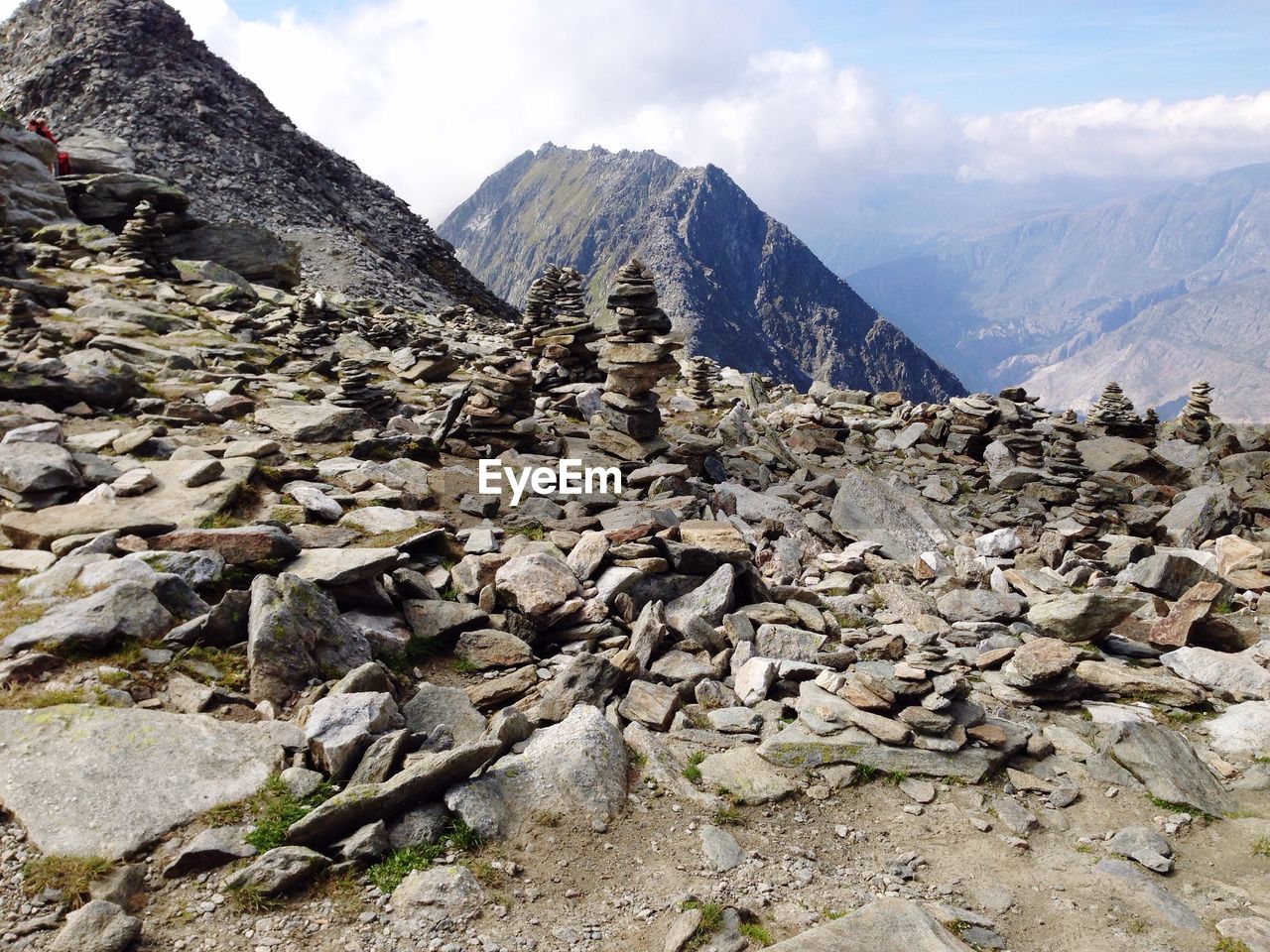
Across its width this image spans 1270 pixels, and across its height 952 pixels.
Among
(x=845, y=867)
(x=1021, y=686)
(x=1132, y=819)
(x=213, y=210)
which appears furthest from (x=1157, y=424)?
(x=213, y=210)

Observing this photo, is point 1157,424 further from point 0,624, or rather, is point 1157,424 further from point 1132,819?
point 0,624

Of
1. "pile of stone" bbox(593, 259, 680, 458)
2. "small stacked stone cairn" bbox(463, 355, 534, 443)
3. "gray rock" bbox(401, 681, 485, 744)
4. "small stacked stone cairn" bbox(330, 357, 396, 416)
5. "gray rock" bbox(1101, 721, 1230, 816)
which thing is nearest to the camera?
"gray rock" bbox(1101, 721, 1230, 816)

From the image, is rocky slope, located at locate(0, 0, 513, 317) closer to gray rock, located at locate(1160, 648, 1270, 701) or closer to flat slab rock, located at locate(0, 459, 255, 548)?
flat slab rock, located at locate(0, 459, 255, 548)

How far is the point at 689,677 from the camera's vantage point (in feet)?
33.6

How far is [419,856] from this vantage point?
6473 mm

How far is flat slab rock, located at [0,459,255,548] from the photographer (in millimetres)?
10648

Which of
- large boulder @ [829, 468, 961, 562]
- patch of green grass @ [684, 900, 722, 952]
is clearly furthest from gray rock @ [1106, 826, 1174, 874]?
large boulder @ [829, 468, 961, 562]

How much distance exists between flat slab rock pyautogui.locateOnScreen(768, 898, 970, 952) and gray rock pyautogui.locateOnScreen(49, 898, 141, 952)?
4579mm

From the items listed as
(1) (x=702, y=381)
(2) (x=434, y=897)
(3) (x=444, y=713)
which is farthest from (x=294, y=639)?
(1) (x=702, y=381)

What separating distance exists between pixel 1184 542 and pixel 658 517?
14852 mm

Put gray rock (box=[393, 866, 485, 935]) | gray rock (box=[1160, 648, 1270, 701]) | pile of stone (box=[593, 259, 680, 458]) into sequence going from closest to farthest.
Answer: gray rock (box=[393, 866, 485, 935]), gray rock (box=[1160, 648, 1270, 701]), pile of stone (box=[593, 259, 680, 458])

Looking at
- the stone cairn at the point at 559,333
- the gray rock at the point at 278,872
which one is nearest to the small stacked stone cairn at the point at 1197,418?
the stone cairn at the point at 559,333

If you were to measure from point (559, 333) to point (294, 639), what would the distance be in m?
20.9

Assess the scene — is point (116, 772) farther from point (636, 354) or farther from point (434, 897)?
point (636, 354)
